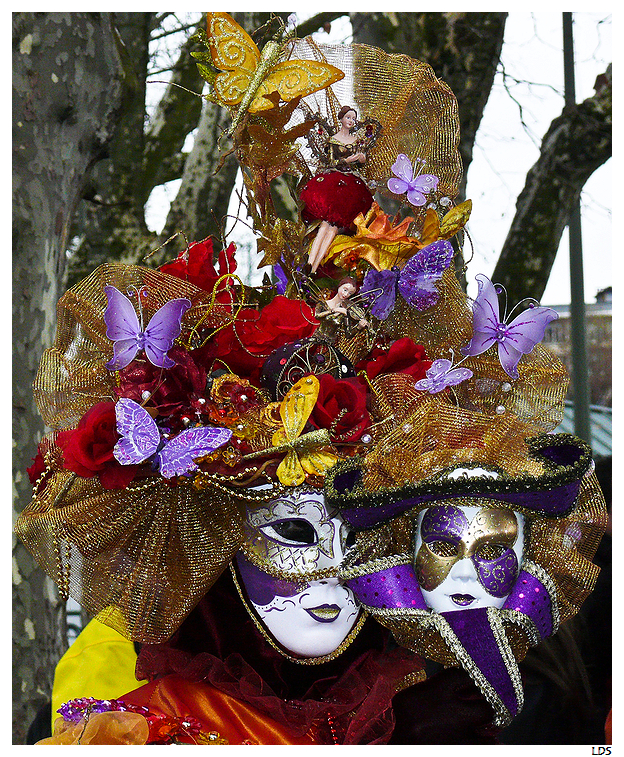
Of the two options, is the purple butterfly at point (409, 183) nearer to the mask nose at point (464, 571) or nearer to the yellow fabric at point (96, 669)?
the mask nose at point (464, 571)

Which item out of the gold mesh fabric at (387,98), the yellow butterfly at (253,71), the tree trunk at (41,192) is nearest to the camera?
the yellow butterfly at (253,71)

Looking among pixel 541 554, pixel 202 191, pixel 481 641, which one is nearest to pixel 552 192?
pixel 202 191

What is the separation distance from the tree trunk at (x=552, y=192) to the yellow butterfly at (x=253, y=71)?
2050 millimetres

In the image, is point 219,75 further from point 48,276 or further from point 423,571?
point 48,276

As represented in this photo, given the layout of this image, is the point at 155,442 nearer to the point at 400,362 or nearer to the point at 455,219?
the point at 400,362

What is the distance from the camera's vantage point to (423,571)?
1484 mm

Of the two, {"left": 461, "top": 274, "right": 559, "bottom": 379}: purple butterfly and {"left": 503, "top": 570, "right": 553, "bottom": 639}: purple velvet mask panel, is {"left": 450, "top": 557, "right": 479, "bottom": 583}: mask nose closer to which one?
{"left": 503, "top": 570, "right": 553, "bottom": 639}: purple velvet mask panel

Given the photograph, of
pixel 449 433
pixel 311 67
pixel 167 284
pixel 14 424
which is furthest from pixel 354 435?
pixel 14 424

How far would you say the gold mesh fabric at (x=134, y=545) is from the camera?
1.65m

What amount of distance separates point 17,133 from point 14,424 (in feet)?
3.20

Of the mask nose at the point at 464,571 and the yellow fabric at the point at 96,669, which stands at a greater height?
the mask nose at the point at 464,571

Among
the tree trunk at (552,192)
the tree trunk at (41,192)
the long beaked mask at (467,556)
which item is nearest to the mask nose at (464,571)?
the long beaked mask at (467,556)

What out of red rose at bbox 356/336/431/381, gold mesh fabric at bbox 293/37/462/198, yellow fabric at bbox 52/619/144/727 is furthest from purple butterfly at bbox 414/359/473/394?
yellow fabric at bbox 52/619/144/727

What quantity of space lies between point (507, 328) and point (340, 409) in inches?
16.8
